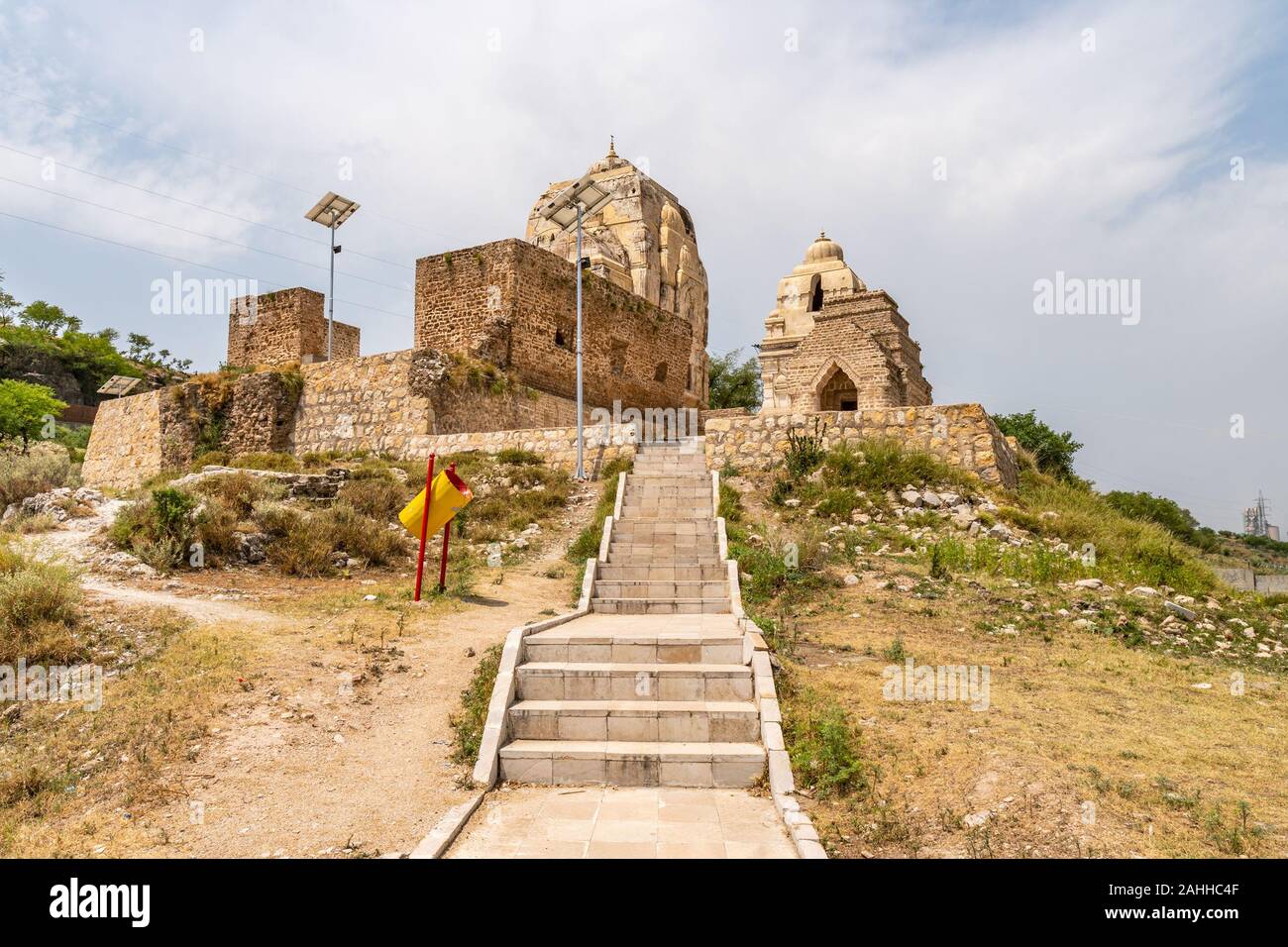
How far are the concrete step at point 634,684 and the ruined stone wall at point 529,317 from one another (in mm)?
13309

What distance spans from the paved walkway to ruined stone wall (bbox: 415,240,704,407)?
→ 1456 centimetres

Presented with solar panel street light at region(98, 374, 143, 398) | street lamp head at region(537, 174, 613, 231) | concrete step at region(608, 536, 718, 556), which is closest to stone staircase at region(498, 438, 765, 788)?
concrete step at region(608, 536, 718, 556)

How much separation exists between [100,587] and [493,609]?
13.1ft

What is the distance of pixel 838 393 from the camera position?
69.2ft

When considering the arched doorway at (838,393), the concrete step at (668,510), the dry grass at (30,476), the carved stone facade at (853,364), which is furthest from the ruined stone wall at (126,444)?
the arched doorway at (838,393)

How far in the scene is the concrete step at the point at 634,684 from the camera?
6.09 meters

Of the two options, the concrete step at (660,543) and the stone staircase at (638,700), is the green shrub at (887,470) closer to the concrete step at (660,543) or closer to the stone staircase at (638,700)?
the concrete step at (660,543)

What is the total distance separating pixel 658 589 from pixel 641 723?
3.53 meters

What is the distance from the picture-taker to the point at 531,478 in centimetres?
1422

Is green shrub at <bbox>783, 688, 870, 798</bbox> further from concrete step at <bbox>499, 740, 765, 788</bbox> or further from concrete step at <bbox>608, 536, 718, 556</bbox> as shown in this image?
concrete step at <bbox>608, 536, 718, 556</bbox>

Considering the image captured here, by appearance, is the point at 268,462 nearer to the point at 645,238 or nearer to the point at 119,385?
the point at 119,385

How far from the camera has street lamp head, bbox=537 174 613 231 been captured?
15070 millimetres
